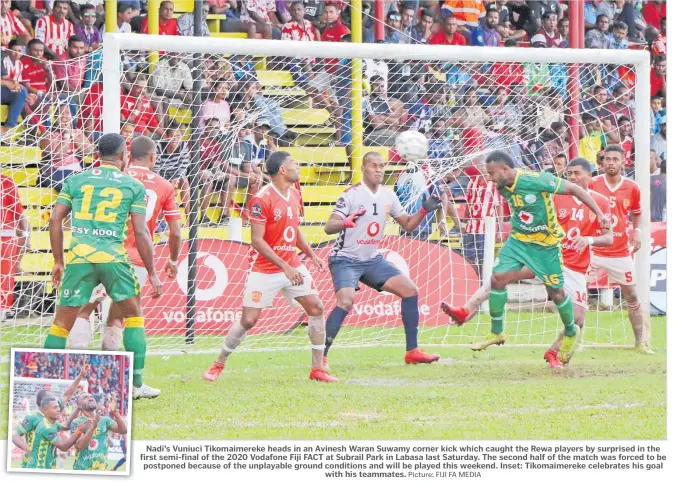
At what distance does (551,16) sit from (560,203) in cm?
657

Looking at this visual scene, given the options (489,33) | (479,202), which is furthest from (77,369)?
(489,33)

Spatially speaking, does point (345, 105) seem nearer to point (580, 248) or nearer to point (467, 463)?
point (580, 248)

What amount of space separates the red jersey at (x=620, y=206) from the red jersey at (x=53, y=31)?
633 cm

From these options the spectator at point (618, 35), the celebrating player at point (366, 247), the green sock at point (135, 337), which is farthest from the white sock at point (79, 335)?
the spectator at point (618, 35)

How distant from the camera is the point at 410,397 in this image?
852 centimetres

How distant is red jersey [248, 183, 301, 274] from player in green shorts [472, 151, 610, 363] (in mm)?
1686

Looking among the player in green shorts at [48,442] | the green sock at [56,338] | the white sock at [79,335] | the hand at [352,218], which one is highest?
the hand at [352,218]

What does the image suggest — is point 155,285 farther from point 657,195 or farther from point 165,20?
point 657,195

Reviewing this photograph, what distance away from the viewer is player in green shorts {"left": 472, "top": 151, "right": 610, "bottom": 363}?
931cm

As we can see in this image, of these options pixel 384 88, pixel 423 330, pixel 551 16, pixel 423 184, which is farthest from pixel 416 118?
pixel 551 16

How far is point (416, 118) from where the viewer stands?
13594 mm

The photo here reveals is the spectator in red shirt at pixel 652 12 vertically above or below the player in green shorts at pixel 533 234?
above

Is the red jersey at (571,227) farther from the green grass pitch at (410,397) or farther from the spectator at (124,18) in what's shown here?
the spectator at (124,18)

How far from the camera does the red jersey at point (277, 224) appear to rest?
9.08 metres
